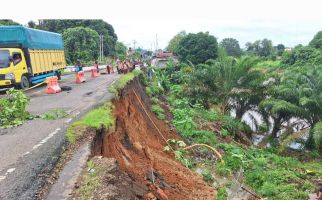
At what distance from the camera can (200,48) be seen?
187ft

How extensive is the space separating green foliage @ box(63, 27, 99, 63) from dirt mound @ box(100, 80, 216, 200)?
40.4 metres

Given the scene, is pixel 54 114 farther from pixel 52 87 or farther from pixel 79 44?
pixel 79 44

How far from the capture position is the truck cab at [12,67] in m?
18.9

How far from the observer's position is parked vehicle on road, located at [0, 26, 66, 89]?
19.1 metres

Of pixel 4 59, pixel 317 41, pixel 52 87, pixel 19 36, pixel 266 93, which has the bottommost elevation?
pixel 266 93

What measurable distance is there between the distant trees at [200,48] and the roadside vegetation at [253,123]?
27.2m

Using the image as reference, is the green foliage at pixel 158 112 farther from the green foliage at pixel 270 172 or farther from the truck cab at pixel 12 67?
the truck cab at pixel 12 67

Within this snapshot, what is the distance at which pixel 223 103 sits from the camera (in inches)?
974

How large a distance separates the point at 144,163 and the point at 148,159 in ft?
2.65

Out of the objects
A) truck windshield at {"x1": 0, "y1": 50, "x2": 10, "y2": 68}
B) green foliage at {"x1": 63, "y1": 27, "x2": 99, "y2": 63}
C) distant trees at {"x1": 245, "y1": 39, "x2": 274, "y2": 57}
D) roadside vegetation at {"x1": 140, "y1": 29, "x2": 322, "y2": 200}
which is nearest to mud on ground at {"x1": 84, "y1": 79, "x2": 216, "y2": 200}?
roadside vegetation at {"x1": 140, "y1": 29, "x2": 322, "y2": 200}

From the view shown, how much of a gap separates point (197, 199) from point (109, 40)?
6743 cm

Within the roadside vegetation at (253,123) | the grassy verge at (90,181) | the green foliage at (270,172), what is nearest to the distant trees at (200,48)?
the roadside vegetation at (253,123)

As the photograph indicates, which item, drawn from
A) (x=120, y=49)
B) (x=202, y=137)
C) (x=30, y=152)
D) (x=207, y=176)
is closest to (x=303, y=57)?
(x=120, y=49)

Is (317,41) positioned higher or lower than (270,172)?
higher
